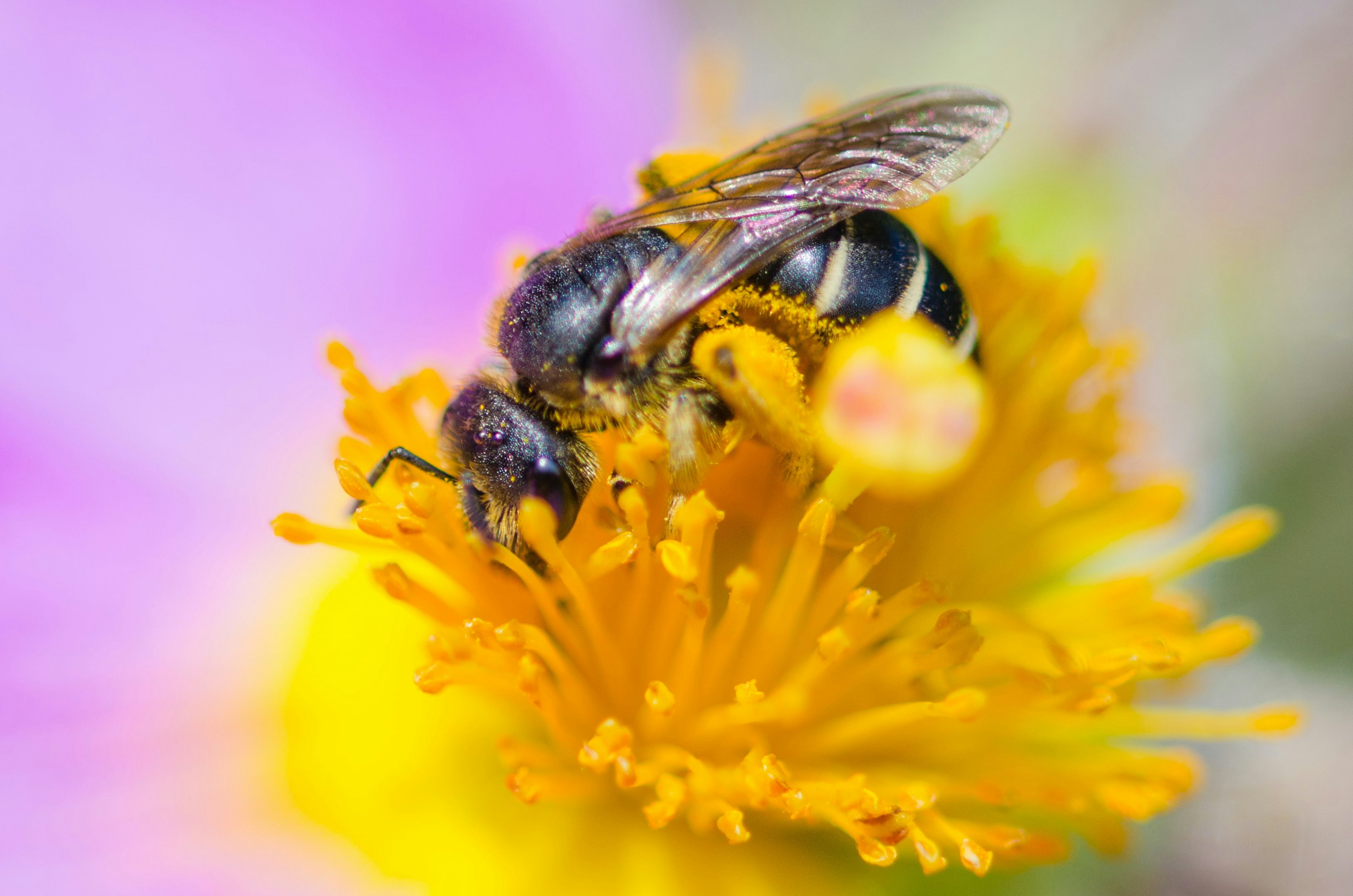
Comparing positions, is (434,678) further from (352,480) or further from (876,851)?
(876,851)

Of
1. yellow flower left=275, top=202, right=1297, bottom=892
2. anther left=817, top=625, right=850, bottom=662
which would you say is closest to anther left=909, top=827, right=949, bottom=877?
yellow flower left=275, top=202, right=1297, bottom=892

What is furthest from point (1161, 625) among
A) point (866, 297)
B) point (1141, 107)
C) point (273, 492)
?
point (1141, 107)

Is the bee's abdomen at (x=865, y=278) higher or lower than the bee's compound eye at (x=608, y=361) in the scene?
higher

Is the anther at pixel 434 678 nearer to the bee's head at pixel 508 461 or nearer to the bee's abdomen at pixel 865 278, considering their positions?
the bee's head at pixel 508 461

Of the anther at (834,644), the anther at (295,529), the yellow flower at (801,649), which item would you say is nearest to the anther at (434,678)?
the yellow flower at (801,649)

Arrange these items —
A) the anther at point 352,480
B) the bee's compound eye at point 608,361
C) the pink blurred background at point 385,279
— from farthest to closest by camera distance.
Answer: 1. the pink blurred background at point 385,279
2. the anther at point 352,480
3. the bee's compound eye at point 608,361

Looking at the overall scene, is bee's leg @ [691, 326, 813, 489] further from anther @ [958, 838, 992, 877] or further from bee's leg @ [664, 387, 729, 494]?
anther @ [958, 838, 992, 877]
